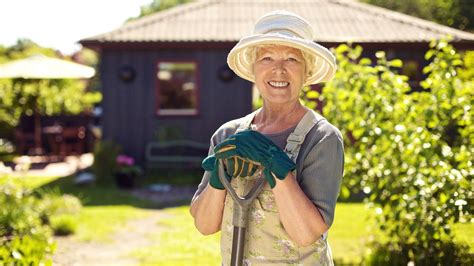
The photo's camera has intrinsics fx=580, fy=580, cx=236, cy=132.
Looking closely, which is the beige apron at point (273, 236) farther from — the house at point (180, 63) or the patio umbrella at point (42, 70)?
the patio umbrella at point (42, 70)

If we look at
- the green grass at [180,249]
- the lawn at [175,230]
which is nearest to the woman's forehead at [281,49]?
the lawn at [175,230]

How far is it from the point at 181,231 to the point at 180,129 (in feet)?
19.9

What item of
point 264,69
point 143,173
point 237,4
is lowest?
point 143,173

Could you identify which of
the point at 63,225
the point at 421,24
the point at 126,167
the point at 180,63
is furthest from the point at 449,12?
the point at 63,225

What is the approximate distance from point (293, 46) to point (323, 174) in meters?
0.50

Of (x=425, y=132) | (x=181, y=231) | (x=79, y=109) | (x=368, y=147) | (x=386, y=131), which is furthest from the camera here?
(x=79, y=109)

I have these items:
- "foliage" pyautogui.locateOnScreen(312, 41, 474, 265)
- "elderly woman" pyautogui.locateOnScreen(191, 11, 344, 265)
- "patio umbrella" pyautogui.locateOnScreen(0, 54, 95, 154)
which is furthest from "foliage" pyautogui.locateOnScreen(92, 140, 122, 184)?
"elderly woman" pyautogui.locateOnScreen(191, 11, 344, 265)

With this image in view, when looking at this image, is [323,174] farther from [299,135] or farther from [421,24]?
[421,24]

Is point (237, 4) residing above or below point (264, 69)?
above

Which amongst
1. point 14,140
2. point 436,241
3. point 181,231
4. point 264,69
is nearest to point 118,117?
point 14,140

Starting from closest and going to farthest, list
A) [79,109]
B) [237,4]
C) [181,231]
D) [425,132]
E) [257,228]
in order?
[257,228], [425,132], [181,231], [237,4], [79,109]

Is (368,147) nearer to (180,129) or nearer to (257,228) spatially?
(257,228)

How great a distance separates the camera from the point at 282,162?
2059mm

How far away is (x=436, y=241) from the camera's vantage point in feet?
15.9
